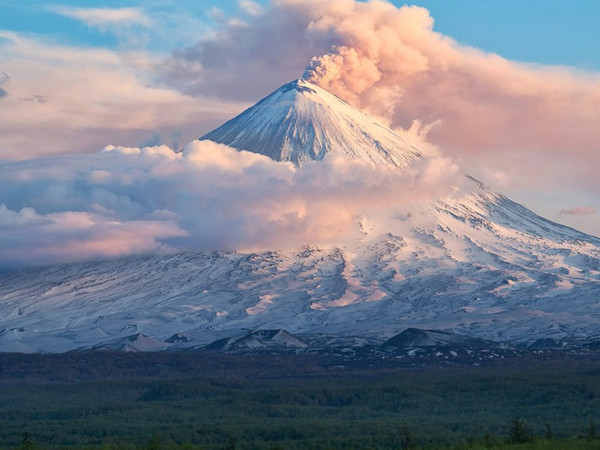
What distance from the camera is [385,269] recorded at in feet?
580

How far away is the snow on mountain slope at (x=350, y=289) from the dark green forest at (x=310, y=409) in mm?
28318

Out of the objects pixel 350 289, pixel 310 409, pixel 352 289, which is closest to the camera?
pixel 310 409

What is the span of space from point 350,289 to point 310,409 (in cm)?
6725

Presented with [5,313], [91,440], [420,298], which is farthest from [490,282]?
[91,440]

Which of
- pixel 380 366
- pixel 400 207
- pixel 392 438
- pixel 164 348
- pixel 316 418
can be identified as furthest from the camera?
pixel 400 207

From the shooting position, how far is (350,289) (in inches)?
6634

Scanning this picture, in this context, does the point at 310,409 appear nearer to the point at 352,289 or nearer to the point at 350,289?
the point at 350,289

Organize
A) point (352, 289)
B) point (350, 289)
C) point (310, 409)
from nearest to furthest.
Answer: point (310, 409), point (350, 289), point (352, 289)

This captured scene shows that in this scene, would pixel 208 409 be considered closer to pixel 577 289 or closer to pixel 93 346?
pixel 93 346

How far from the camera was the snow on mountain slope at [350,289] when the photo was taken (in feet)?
518

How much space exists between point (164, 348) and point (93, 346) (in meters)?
8.68

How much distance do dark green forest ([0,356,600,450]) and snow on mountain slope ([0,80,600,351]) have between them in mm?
28318

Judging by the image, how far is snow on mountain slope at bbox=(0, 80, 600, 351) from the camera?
Answer: 15775cm

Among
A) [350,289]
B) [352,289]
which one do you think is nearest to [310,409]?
[350,289]
